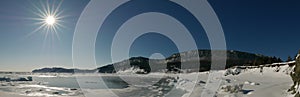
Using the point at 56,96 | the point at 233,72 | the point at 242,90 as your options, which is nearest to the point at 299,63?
the point at 242,90

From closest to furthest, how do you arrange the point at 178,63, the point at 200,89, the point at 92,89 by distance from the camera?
the point at 200,89 < the point at 92,89 < the point at 178,63

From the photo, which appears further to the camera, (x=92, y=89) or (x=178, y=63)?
(x=178, y=63)

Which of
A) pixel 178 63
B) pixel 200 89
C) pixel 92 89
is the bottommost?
pixel 200 89

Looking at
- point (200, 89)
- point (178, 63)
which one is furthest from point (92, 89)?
point (178, 63)

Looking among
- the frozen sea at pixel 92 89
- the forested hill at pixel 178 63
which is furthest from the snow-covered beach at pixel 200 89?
the forested hill at pixel 178 63

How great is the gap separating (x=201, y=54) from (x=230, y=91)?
141425mm

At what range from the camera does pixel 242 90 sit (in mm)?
11297

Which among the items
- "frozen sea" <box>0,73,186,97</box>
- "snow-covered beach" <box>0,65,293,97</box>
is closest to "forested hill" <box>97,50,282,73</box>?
"frozen sea" <box>0,73,186,97</box>

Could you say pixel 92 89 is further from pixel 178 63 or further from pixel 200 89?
pixel 178 63

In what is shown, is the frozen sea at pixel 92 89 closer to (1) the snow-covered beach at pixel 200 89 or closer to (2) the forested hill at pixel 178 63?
(1) the snow-covered beach at pixel 200 89

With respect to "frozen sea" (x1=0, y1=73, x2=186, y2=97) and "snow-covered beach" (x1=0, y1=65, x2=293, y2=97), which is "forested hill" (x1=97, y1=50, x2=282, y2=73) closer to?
"frozen sea" (x1=0, y1=73, x2=186, y2=97)

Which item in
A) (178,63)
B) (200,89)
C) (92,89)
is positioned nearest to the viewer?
(200,89)

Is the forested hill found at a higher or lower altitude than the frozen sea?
higher

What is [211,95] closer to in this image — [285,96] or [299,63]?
[285,96]
